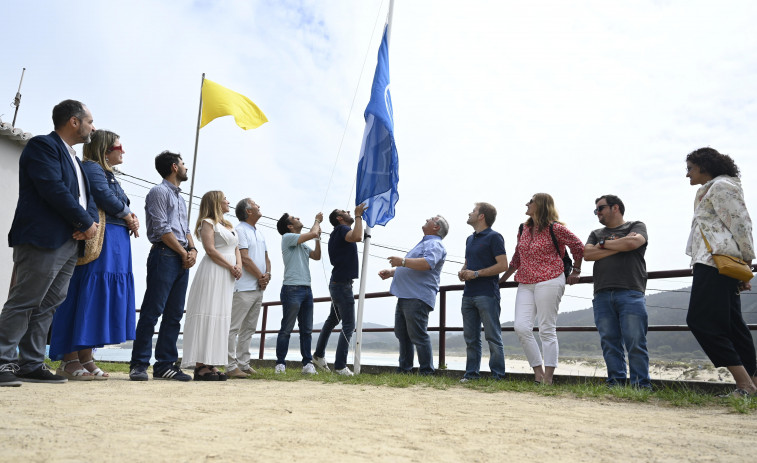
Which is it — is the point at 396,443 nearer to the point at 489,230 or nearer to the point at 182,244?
the point at 182,244

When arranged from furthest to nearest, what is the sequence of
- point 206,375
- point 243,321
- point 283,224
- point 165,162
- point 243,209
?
point 283,224 → point 243,209 → point 243,321 → point 165,162 → point 206,375

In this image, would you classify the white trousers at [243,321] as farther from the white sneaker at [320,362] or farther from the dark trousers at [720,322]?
the dark trousers at [720,322]

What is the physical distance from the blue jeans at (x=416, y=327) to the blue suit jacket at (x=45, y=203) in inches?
118

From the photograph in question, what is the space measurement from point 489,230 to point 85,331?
3.55 meters

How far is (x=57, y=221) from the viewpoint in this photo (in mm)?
3422

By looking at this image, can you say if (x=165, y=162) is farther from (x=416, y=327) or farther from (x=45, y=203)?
(x=416, y=327)

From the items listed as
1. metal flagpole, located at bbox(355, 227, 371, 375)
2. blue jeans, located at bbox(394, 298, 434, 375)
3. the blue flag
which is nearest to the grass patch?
metal flagpole, located at bbox(355, 227, 371, 375)

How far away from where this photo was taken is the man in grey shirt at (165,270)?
421cm

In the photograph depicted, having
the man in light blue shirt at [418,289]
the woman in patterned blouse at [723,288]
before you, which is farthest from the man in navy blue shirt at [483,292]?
the woman in patterned blouse at [723,288]

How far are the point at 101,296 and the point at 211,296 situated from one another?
2.69ft

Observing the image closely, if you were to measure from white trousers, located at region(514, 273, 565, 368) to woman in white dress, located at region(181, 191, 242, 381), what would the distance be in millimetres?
2492

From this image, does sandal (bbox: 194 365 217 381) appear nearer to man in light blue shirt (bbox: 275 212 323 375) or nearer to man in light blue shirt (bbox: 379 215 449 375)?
man in light blue shirt (bbox: 275 212 323 375)

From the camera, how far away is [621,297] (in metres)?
4.23

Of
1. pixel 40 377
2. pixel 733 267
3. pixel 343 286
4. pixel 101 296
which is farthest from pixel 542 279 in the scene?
pixel 40 377
